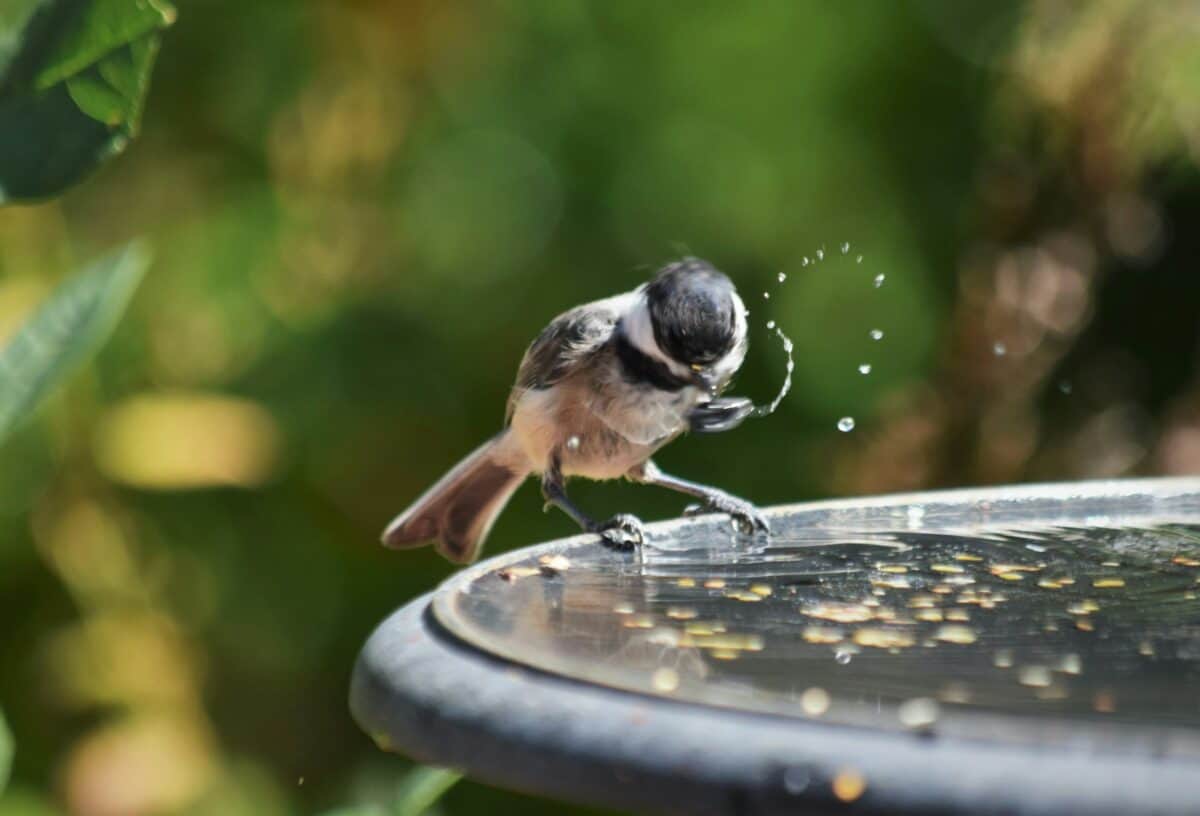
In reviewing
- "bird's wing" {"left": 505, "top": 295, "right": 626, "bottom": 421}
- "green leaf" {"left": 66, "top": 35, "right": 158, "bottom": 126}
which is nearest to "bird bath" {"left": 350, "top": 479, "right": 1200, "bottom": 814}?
"green leaf" {"left": 66, "top": 35, "right": 158, "bottom": 126}

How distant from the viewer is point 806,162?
4.45m

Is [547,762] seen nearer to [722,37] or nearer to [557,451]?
[557,451]

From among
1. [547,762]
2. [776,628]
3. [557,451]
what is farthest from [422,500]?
[547,762]

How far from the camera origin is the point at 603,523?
278cm

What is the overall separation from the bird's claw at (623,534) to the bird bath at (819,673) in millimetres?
32

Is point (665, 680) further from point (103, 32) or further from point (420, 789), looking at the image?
point (103, 32)

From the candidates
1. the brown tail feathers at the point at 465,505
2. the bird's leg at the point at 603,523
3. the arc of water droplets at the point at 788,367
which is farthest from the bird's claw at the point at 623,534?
the arc of water droplets at the point at 788,367

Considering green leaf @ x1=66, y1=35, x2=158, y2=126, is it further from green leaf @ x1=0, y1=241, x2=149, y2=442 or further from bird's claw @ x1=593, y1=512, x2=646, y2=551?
bird's claw @ x1=593, y1=512, x2=646, y2=551

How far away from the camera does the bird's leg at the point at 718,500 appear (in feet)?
8.27

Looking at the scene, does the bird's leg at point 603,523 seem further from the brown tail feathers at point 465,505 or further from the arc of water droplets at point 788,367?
the arc of water droplets at point 788,367

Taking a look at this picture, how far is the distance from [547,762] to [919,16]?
3761 mm

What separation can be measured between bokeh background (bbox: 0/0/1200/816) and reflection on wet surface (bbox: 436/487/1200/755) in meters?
1.75

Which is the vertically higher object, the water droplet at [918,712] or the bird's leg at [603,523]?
the water droplet at [918,712]

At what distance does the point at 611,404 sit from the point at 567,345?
205mm
